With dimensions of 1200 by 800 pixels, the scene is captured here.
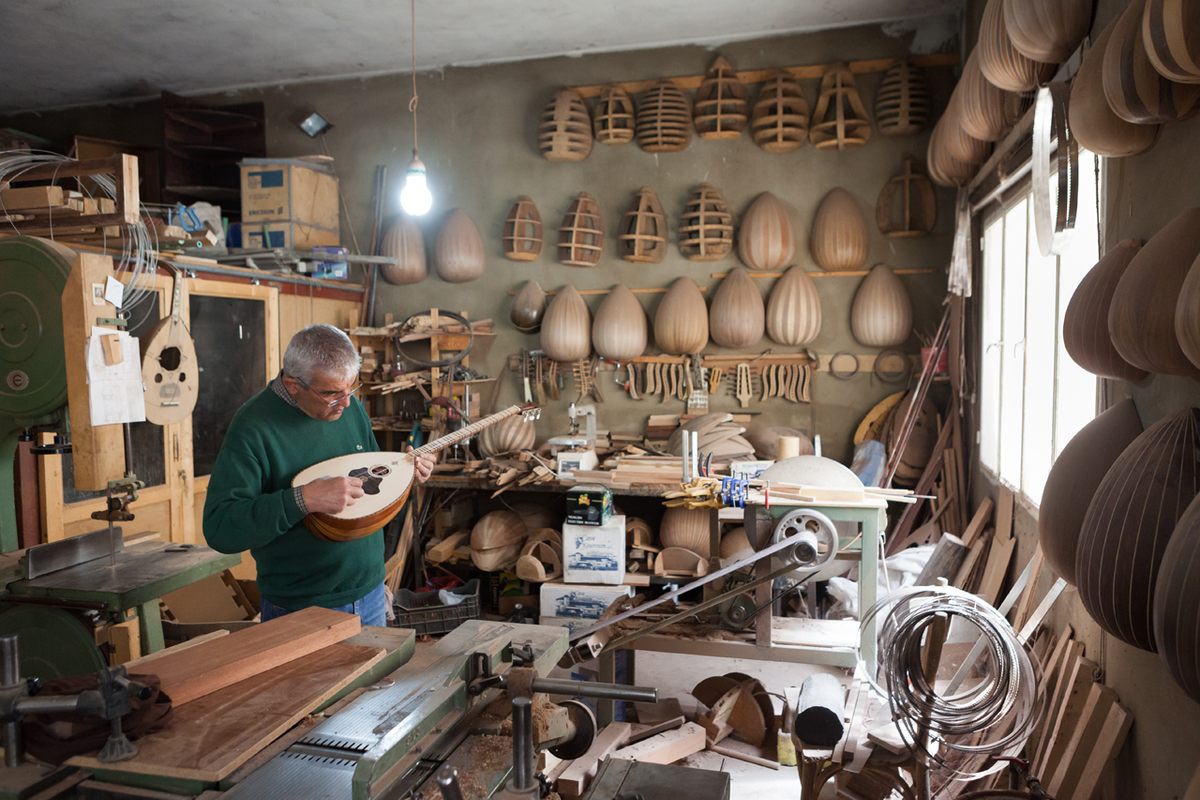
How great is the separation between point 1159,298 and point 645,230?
194 inches

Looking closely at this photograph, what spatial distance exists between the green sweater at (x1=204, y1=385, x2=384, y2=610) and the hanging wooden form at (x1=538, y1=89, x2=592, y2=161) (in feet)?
Result: 13.9

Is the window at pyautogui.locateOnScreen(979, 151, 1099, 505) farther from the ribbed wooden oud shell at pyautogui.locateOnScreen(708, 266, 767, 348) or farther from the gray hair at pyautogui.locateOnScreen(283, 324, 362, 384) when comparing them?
the gray hair at pyautogui.locateOnScreen(283, 324, 362, 384)

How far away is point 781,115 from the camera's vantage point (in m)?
6.14

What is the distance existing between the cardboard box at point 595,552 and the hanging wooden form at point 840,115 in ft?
10.9

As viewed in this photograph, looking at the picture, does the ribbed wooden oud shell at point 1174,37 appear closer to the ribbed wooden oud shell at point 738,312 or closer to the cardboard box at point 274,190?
the ribbed wooden oud shell at point 738,312

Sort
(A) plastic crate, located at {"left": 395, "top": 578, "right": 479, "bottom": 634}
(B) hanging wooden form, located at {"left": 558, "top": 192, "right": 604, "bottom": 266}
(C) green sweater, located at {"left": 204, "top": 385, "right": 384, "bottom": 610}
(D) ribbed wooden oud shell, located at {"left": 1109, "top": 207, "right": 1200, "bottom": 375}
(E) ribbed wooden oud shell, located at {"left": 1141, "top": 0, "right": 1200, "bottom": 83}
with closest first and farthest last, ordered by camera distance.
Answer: (E) ribbed wooden oud shell, located at {"left": 1141, "top": 0, "right": 1200, "bottom": 83} < (D) ribbed wooden oud shell, located at {"left": 1109, "top": 207, "right": 1200, "bottom": 375} < (C) green sweater, located at {"left": 204, "top": 385, "right": 384, "bottom": 610} < (A) plastic crate, located at {"left": 395, "top": 578, "right": 479, "bottom": 634} < (B) hanging wooden form, located at {"left": 558, "top": 192, "right": 604, "bottom": 266}

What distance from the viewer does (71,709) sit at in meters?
1.42

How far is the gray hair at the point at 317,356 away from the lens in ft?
8.73

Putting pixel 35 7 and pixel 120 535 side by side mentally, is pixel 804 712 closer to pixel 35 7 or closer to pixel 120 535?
pixel 120 535

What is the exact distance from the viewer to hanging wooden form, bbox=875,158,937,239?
6055mm

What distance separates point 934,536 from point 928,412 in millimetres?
941

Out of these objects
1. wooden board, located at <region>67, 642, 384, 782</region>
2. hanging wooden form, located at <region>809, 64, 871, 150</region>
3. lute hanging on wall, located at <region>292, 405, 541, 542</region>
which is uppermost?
hanging wooden form, located at <region>809, 64, 871, 150</region>

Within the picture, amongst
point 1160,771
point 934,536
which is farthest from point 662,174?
point 1160,771

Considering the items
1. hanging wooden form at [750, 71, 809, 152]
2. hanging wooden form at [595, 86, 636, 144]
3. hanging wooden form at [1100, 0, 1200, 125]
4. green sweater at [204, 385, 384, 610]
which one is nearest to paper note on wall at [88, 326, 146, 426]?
green sweater at [204, 385, 384, 610]
